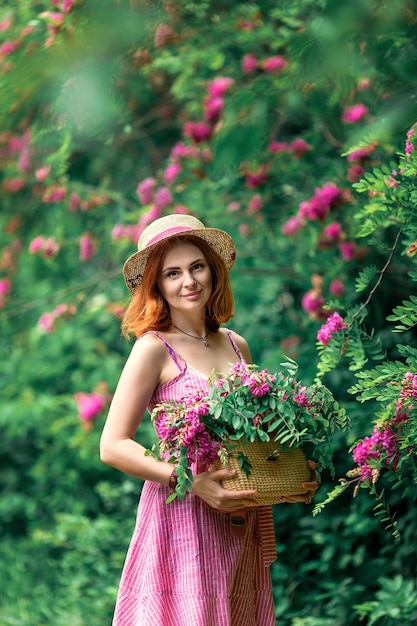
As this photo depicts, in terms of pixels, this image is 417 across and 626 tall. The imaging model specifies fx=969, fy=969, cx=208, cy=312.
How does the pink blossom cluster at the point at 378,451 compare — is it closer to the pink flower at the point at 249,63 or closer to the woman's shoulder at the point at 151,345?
the woman's shoulder at the point at 151,345

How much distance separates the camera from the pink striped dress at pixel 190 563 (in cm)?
253

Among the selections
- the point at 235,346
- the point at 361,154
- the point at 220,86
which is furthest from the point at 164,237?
the point at 220,86

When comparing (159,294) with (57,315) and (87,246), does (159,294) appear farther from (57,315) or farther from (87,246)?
(87,246)

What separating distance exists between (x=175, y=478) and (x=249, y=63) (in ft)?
9.89

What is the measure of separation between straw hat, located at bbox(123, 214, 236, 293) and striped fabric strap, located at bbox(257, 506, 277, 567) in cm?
74

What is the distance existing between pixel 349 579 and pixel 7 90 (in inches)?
98.4

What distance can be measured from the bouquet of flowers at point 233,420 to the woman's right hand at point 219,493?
0.04 m

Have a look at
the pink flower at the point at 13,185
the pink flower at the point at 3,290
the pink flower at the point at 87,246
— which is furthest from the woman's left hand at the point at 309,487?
the pink flower at the point at 13,185

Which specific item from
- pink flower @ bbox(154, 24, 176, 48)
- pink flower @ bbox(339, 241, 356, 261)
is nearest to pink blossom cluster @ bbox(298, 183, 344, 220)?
pink flower @ bbox(339, 241, 356, 261)

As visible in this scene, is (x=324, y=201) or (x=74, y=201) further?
(x=74, y=201)

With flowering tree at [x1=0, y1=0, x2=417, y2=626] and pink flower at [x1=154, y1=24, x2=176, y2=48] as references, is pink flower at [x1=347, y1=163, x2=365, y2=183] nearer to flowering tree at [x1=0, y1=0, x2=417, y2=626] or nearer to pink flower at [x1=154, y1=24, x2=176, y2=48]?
flowering tree at [x1=0, y1=0, x2=417, y2=626]

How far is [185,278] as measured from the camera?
2.70 meters

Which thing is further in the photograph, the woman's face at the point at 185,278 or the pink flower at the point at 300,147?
the pink flower at the point at 300,147

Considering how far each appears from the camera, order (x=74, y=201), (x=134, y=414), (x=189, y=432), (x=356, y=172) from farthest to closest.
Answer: (x=74, y=201), (x=356, y=172), (x=134, y=414), (x=189, y=432)
